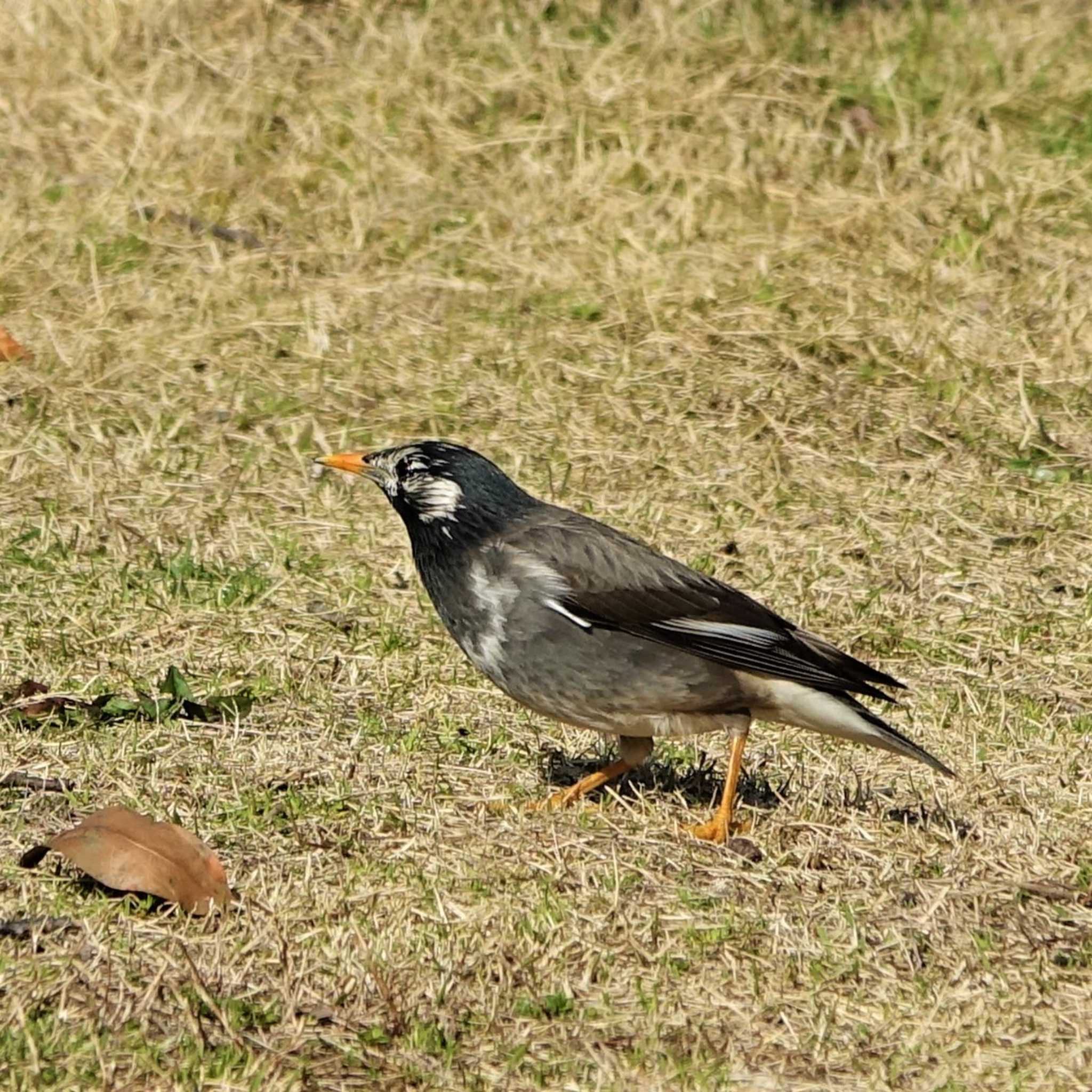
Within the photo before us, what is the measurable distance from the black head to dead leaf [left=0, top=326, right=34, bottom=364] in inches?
138

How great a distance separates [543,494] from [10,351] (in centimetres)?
272

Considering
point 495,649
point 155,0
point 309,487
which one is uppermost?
point 155,0

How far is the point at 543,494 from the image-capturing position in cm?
841

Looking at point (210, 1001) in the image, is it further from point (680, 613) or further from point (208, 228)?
point (208, 228)

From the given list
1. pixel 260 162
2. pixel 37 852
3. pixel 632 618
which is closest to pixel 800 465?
pixel 632 618

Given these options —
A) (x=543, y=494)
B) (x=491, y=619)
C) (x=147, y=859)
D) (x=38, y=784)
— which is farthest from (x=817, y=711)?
(x=543, y=494)

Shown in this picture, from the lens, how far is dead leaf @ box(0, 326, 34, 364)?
913 cm

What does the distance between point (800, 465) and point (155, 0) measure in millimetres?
5219

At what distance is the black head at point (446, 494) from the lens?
236 inches

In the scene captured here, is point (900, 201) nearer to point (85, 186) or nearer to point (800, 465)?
point (800, 465)

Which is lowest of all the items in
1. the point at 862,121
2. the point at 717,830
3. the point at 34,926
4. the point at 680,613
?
the point at 717,830

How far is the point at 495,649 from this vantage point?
18.9 feet

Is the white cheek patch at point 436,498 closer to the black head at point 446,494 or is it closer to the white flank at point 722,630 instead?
the black head at point 446,494

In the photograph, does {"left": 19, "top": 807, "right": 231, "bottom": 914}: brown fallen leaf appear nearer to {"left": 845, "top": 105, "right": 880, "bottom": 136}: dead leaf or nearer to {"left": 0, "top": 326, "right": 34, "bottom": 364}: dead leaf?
{"left": 0, "top": 326, "right": 34, "bottom": 364}: dead leaf
